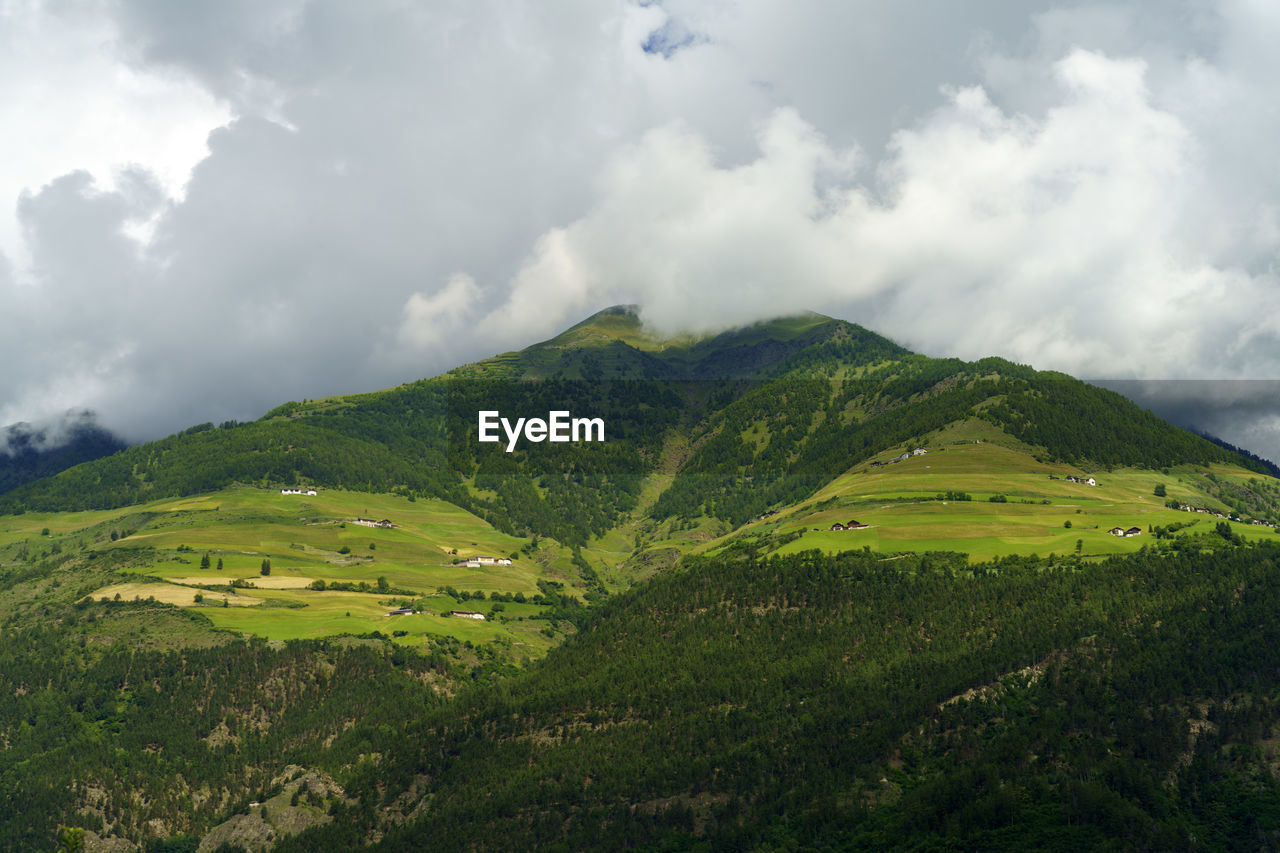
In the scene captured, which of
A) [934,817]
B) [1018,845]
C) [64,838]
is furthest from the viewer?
[934,817]

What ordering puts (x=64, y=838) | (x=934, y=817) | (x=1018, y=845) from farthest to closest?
(x=934, y=817) → (x=1018, y=845) → (x=64, y=838)

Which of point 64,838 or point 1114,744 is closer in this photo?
point 64,838

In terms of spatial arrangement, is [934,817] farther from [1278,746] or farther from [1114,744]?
[1278,746]

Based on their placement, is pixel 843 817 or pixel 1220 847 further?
pixel 843 817

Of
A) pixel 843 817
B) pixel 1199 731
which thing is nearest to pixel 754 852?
pixel 843 817

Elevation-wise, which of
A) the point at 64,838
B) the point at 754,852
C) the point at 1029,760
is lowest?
the point at 754,852

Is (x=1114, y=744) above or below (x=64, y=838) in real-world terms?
below

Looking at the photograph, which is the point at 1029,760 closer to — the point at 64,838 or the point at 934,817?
the point at 934,817

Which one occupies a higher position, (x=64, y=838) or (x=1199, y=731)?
(x=64, y=838)

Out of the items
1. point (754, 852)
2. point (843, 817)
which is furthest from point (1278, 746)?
point (754, 852)
